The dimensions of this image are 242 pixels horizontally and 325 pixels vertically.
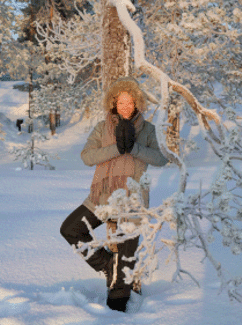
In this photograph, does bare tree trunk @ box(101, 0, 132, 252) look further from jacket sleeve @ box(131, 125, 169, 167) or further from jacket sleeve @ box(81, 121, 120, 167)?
jacket sleeve @ box(131, 125, 169, 167)

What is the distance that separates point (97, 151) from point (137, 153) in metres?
0.32

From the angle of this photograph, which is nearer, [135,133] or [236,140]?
[236,140]

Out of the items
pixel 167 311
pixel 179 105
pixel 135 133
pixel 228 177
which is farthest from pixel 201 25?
pixel 179 105

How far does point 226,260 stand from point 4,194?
480 centimetres

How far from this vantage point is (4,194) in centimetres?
683

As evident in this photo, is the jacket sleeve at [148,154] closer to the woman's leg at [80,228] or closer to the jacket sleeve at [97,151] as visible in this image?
the jacket sleeve at [97,151]

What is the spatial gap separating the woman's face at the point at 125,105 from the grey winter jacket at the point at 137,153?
0.17 m

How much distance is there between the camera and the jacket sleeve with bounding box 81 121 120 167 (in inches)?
100

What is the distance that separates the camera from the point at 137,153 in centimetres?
254

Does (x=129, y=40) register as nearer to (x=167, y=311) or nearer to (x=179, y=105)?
(x=167, y=311)

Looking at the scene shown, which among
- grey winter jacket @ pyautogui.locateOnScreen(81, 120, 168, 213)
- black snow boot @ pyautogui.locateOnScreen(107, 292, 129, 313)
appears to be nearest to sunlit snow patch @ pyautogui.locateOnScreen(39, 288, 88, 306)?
black snow boot @ pyautogui.locateOnScreen(107, 292, 129, 313)

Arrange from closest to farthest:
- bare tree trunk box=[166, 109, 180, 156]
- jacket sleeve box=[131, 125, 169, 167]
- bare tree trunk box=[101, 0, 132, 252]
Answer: jacket sleeve box=[131, 125, 169, 167] → bare tree trunk box=[101, 0, 132, 252] → bare tree trunk box=[166, 109, 180, 156]

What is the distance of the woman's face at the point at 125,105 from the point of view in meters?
2.65

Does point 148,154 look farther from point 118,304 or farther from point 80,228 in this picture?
point 118,304
